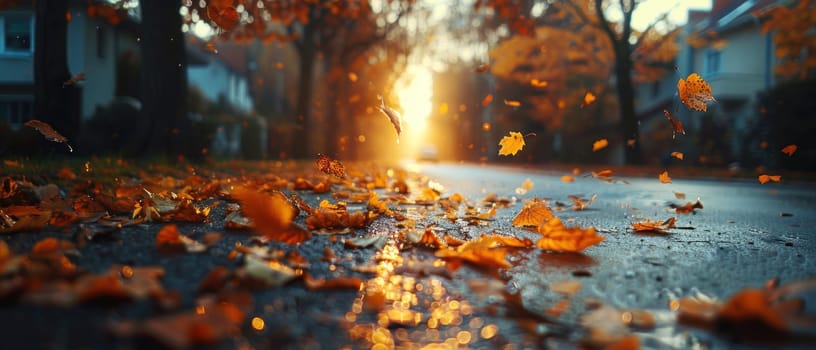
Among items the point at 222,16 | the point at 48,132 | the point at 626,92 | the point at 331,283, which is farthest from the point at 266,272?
the point at 626,92

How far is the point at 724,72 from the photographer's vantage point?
29047 mm

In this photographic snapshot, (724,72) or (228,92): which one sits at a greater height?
(724,72)

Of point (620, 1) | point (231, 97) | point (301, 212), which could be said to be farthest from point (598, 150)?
point (301, 212)

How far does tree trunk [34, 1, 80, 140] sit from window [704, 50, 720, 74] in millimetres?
27868

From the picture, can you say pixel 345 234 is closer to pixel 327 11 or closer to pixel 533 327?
pixel 533 327

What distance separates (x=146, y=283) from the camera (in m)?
1.95

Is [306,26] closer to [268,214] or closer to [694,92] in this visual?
[694,92]

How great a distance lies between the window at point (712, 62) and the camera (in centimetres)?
3053

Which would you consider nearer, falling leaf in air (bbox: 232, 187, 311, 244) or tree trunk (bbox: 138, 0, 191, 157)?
falling leaf in air (bbox: 232, 187, 311, 244)

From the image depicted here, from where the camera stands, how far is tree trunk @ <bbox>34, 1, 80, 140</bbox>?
30.2 ft

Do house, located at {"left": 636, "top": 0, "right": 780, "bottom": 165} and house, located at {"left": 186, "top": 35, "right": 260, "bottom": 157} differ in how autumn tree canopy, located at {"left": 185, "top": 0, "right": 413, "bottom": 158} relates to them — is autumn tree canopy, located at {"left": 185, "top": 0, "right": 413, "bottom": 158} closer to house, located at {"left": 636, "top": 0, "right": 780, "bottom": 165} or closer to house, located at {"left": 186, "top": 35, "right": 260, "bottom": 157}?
house, located at {"left": 186, "top": 35, "right": 260, "bottom": 157}

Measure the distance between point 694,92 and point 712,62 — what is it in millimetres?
29503

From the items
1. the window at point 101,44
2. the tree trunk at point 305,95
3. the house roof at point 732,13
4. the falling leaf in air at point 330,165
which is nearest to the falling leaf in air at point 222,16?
the falling leaf in air at point 330,165

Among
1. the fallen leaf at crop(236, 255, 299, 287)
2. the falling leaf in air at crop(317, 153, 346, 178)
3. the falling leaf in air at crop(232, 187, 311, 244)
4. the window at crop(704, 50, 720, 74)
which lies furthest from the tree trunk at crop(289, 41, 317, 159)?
the fallen leaf at crop(236, 255, 299, 287)
